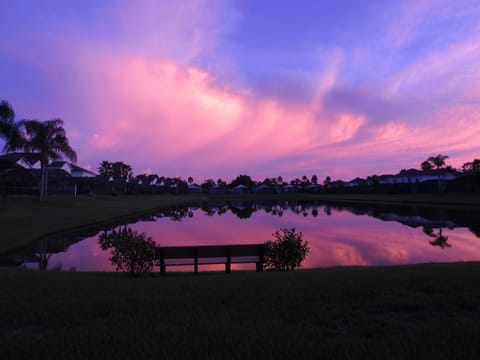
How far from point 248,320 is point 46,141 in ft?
124

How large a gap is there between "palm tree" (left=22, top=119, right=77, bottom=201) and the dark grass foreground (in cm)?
3341

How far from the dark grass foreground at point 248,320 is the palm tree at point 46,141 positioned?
1316 inches

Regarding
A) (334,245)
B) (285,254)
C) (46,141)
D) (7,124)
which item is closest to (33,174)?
(46,141)

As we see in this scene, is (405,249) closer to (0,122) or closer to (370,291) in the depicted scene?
(370,291)

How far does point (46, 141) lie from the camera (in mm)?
34781

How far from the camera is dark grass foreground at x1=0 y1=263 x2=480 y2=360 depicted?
11.1 ft

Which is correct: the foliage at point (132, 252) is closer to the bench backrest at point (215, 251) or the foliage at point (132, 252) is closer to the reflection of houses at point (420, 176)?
the bench backrest at point (215, 251)

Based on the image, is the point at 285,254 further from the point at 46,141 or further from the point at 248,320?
the point at 46,141

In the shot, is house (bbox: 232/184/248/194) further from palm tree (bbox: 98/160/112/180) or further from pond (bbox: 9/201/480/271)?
pond (bbox: 9/201/480/271)

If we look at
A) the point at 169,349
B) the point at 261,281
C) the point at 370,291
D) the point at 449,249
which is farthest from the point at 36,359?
the point at 449,249

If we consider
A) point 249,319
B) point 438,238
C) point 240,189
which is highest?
point 240,189

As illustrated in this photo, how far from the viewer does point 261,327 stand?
12.9ft

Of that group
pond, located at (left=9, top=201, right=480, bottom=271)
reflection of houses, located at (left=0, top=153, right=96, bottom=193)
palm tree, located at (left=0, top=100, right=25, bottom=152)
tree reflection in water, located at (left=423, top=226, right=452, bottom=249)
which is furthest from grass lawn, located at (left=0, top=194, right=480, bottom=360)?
reflection of houses, located at (left=0, top=153, right=96, bottom=193)

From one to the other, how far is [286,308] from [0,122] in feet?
97.5
